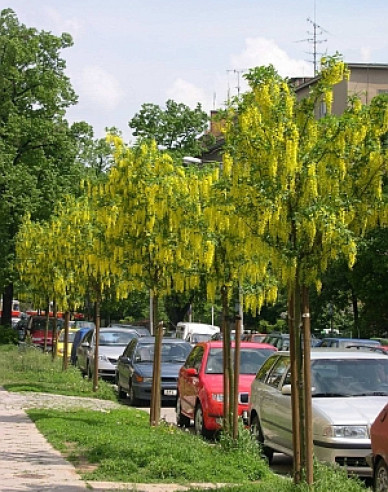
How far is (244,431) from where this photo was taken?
1391 centimetres

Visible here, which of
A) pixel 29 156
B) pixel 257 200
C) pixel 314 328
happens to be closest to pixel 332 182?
pixel 257 200

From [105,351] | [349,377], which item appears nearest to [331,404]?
[349,377]

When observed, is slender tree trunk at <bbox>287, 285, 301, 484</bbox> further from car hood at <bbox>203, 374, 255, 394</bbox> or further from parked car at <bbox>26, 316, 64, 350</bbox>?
parked car at <bbox>26, 316, 64, 350</bbox>

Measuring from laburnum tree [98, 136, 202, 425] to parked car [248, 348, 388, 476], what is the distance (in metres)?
2.24

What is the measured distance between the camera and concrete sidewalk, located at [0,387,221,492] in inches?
427

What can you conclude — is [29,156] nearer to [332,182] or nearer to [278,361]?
[278,361]

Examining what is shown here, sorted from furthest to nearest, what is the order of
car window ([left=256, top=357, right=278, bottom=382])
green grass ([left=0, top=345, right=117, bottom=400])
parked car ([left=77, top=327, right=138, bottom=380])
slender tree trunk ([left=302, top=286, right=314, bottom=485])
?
1. parked car ([left=77, top=327, right=138, bottom=380])
2. green grass ([left=0, top=345, right=117, bottom=400])
3. car window ([left=256, top=357, right=278, bottom=382])
4. slender tree trunk ([left=302, top=286, right=314, bottom=485])

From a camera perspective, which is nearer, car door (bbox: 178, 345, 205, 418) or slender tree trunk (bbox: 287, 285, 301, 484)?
slender tree trunk (bbox: 287, 285, 301, 484)

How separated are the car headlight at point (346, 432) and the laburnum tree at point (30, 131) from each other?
36581mm

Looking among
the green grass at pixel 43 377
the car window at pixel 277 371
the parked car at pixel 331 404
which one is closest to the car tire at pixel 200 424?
the parked car at pixel 331 404

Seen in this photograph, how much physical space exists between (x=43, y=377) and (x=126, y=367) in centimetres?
379

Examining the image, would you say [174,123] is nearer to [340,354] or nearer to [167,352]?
[167,352]

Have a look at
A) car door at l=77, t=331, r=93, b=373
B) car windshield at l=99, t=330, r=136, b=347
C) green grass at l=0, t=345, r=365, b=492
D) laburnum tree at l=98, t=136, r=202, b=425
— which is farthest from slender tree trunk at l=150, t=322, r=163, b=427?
car windshield at l=99, t=330, r=136, b=347

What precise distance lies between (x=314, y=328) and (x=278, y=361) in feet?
137
